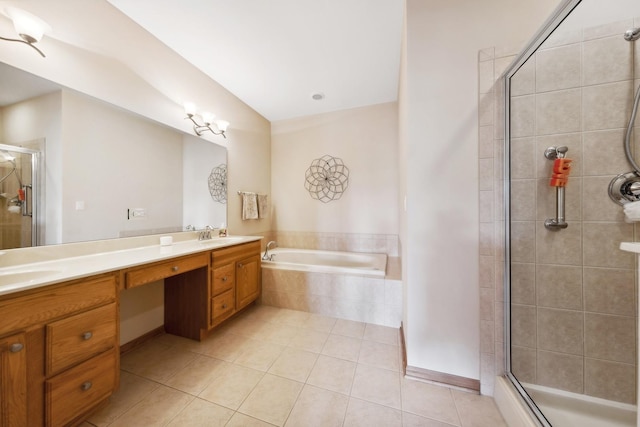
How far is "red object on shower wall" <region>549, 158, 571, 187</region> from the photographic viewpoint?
1001mm

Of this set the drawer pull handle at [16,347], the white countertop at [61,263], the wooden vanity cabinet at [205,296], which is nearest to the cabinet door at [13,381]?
the drawer pull handle at [16,347]

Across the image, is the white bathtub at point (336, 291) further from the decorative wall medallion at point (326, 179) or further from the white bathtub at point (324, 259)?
the decorative wall medallion at point (326, 179)

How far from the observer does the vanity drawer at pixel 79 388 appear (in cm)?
86

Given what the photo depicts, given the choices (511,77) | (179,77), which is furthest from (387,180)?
(179,77)

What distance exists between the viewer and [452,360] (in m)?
1.23

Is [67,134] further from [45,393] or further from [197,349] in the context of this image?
[197,349]

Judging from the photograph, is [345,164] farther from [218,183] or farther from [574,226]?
[574,226]

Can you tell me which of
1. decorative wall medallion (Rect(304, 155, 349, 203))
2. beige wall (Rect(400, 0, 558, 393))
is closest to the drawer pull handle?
beige wall (Rect(400, 0, 558, 393))

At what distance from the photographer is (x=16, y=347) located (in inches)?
30.0

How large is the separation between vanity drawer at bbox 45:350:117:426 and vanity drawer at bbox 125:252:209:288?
0.35 metres

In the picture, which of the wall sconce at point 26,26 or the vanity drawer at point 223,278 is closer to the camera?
the wall sconce at point 26,26

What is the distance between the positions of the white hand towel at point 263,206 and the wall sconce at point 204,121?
94 centimetres

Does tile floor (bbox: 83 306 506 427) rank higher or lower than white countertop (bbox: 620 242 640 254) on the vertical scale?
lower

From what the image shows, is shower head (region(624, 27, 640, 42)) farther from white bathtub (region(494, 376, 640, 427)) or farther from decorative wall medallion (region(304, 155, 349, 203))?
decorative wall medallion (region(304, 155, 349, 203))
